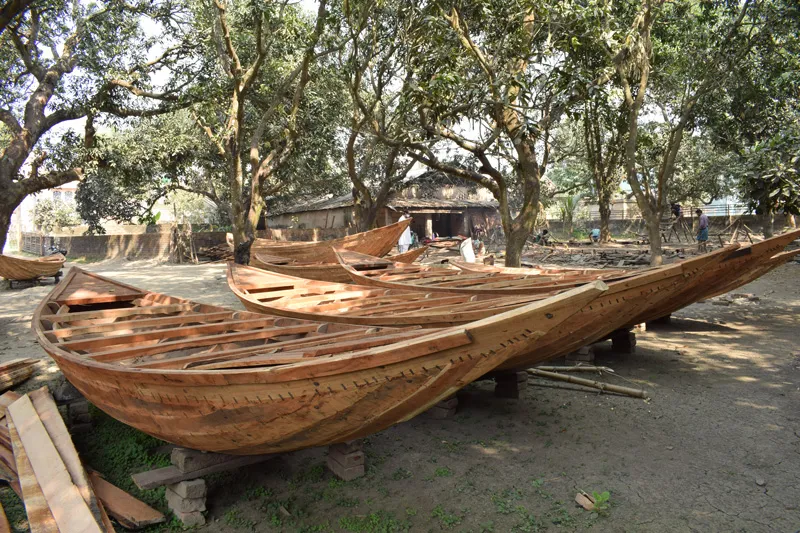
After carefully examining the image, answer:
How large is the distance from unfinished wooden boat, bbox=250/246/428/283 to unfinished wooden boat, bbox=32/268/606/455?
3829 millimetres

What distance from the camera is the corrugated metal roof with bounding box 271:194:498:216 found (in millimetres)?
23934

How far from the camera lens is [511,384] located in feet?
15.7

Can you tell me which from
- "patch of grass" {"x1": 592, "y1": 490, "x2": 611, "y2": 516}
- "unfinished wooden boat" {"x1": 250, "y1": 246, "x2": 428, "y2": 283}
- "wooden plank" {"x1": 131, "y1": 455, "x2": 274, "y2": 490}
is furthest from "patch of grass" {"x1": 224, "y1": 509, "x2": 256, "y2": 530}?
"unfinished wooden boat" {"x1": 250, "y1": 246, "x2": 428, "y2": 283}

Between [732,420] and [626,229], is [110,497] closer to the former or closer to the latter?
[732,420]

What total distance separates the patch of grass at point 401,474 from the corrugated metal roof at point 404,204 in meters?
20.0

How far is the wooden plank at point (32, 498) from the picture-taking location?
248 cm

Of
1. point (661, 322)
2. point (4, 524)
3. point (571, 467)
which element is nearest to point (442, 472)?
point (571, 467)

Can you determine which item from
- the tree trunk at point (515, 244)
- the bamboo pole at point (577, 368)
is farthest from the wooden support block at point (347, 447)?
the tree trunk at point (515, 244)

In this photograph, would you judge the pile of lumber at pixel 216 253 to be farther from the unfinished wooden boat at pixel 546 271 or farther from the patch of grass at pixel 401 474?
the patch of grass at pixel 401 474

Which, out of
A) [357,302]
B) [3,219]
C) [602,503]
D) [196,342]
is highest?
[3,219]

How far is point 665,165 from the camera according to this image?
11.1 meters

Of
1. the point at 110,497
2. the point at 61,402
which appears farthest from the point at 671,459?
the point at 61,402

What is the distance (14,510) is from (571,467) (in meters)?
3.69

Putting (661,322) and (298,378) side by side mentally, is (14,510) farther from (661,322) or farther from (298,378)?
(661,322)
